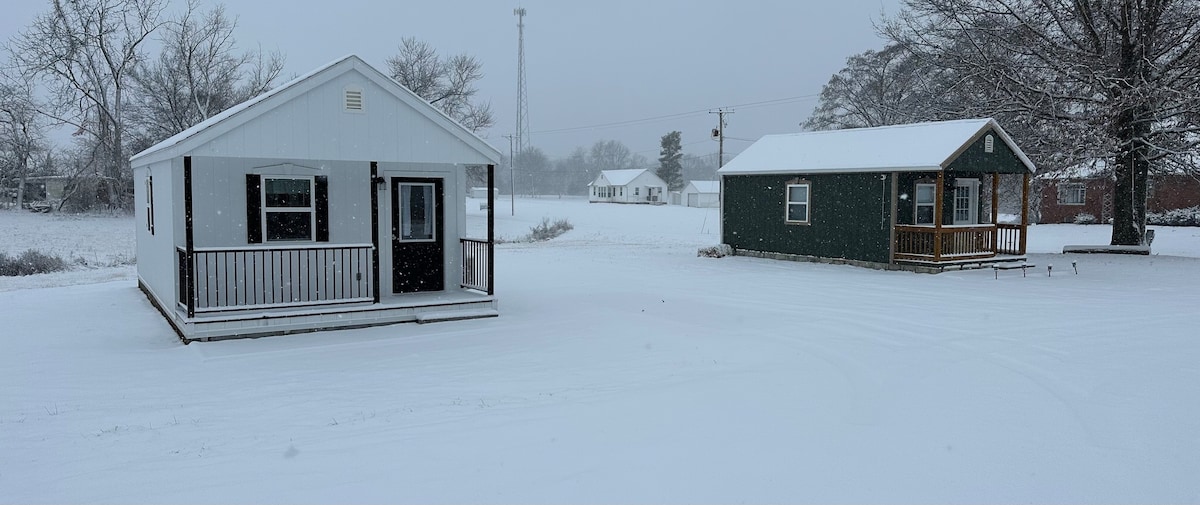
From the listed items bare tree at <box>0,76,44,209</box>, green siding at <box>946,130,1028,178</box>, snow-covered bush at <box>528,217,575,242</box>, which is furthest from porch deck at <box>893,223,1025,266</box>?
bare tree at <box>0,76,44,209</box>

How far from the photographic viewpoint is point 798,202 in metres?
19.9

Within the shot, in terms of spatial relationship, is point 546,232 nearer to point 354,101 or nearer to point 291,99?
point 354,101

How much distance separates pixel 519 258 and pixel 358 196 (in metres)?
10.9

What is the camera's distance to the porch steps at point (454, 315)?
34.7 ft

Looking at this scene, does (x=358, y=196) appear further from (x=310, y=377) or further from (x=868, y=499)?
(x=868, y=499)

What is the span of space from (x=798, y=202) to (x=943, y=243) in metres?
3.68

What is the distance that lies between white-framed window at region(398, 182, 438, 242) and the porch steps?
166 centimetres

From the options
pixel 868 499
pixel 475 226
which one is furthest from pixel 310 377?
pixel 475 226

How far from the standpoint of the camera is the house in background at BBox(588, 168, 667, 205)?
78.8 metres

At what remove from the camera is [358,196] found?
11.1 m

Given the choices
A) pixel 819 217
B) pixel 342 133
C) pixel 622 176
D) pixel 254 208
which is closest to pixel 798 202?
pixel 819 217

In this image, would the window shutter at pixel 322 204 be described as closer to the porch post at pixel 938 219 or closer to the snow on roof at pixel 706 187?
the porch post at pixel 938 219

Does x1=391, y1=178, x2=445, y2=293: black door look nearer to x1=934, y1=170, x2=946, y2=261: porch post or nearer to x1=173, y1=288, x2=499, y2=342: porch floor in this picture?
x1=173, y1=288, x2=499, y2=342: porch floor

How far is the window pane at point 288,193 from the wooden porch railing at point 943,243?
13.3m
